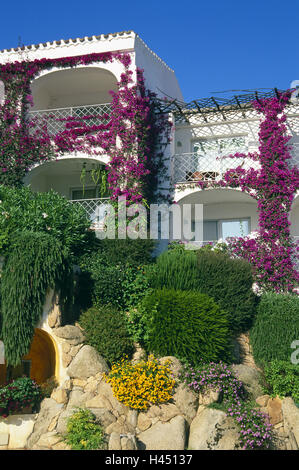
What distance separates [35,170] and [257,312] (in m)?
9.06

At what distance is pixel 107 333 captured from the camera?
Result: 11.8 metres

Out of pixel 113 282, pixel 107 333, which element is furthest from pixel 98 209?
pixel 107 333

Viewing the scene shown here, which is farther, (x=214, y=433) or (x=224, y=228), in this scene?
(x=224, y=228)

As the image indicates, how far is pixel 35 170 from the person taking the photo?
1753 centimetres

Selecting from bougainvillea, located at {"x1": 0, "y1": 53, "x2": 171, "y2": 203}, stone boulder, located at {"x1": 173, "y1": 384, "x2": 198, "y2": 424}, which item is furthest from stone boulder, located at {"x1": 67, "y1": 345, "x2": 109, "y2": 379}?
bougainvillea, located at {"x1": 0, "y1": 53, "x2": 171, "y2": 203}

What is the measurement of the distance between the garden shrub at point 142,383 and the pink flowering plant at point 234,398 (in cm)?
50

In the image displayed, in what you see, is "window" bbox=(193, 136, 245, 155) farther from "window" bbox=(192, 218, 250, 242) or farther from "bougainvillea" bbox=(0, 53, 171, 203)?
"window" bbox=(192, 218, 250, 242)

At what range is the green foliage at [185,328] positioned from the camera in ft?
38.5

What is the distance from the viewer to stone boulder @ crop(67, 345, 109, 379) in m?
11.2

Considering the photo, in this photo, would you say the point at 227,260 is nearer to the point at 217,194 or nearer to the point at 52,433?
the point at 217,194

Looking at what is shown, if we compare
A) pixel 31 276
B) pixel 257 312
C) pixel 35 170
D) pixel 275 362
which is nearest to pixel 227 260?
pixel 257 312

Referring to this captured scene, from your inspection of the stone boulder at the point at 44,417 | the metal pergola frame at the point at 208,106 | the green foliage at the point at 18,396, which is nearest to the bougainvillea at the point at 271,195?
the metal pergola frame at the point at 208,106

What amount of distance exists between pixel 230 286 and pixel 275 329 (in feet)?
5.22

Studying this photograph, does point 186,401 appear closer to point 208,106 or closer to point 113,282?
point 113,282
